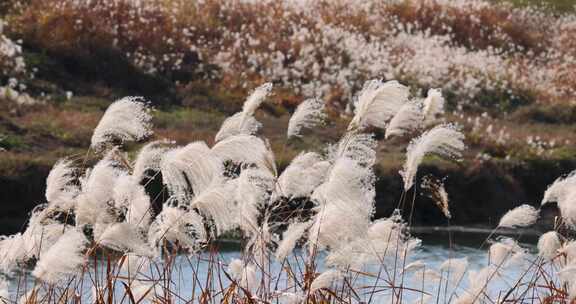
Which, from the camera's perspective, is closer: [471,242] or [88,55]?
[471,242]

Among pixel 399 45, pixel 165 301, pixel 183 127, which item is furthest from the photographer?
pixel 399 45

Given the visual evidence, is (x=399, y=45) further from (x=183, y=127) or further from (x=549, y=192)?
(x=549, y=192)

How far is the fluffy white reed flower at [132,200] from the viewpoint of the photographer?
3.94m

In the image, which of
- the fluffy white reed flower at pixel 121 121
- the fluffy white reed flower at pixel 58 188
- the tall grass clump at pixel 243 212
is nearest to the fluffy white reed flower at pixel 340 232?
the tall grass clump at pixel 243 212

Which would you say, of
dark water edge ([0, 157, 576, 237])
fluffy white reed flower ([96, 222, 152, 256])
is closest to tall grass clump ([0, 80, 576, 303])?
fluffy white reed flower ([96, 222, 152, 256])

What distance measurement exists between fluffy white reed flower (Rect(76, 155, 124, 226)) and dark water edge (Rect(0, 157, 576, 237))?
21.2 ft

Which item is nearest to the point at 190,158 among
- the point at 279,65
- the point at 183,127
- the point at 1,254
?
the point at 1,254

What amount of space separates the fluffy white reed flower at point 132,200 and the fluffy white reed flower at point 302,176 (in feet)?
1.70

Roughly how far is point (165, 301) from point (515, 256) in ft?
4.54

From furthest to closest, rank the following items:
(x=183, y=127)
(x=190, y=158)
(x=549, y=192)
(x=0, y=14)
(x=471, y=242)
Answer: (x=0, y=14), (x=183, y=127), (x=471, y=242), (x=549, y=192), (x=190, y=158)

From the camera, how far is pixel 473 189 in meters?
12.5

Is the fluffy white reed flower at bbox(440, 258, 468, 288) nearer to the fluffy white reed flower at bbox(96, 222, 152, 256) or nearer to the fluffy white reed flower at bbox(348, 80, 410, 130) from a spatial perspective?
the fluffy white reed flower at bbox(348, 80, 410, 130)

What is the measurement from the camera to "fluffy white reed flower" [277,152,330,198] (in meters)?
4.29

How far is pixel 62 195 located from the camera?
401 cm
